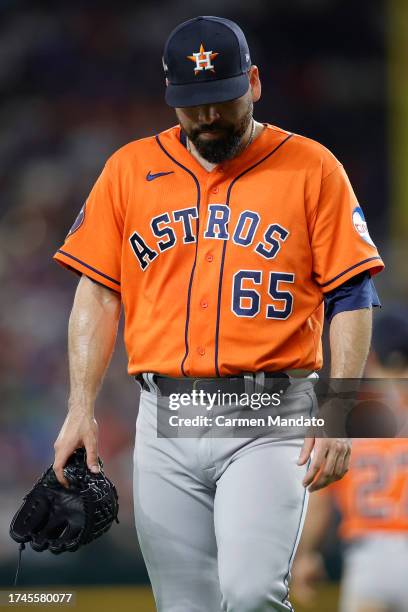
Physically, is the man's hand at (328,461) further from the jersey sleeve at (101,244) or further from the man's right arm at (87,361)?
the jersey sleeve at (101,244)

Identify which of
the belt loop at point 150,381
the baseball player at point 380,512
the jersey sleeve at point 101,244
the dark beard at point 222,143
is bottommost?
the baseball player at point 380,512

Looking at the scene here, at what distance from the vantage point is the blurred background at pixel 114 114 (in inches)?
235

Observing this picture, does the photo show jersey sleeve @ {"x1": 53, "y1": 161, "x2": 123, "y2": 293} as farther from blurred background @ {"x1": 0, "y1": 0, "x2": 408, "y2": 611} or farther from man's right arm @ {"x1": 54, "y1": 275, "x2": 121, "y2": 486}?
blurred background @ {"x1": 0, "y1": 0, "x2": 408, "y2": 611}

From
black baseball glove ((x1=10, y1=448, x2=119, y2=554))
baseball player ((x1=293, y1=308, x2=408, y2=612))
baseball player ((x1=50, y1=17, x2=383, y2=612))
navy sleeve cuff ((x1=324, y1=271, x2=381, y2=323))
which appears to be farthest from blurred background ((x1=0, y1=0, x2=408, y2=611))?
navy sleeve cuff ((x1=324, y1=271, x2=381, y2=323))

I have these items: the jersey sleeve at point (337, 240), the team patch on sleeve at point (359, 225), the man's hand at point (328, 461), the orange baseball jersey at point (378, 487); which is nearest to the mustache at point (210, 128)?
the jersey sleeve at point (337, 240)

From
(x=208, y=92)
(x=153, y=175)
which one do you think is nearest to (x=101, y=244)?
(x=153, y=175)

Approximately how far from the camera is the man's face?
8.07 feet

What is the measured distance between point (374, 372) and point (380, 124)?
3161 mm

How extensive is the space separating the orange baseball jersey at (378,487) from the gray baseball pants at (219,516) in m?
1.21

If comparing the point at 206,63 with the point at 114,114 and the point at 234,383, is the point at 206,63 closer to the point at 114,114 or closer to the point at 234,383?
the point at 234,383

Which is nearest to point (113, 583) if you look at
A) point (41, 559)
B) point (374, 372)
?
point (41, 559)

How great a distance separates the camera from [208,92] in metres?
2.43

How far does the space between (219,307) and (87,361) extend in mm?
362

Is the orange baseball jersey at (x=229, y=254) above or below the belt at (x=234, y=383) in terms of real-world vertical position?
above
